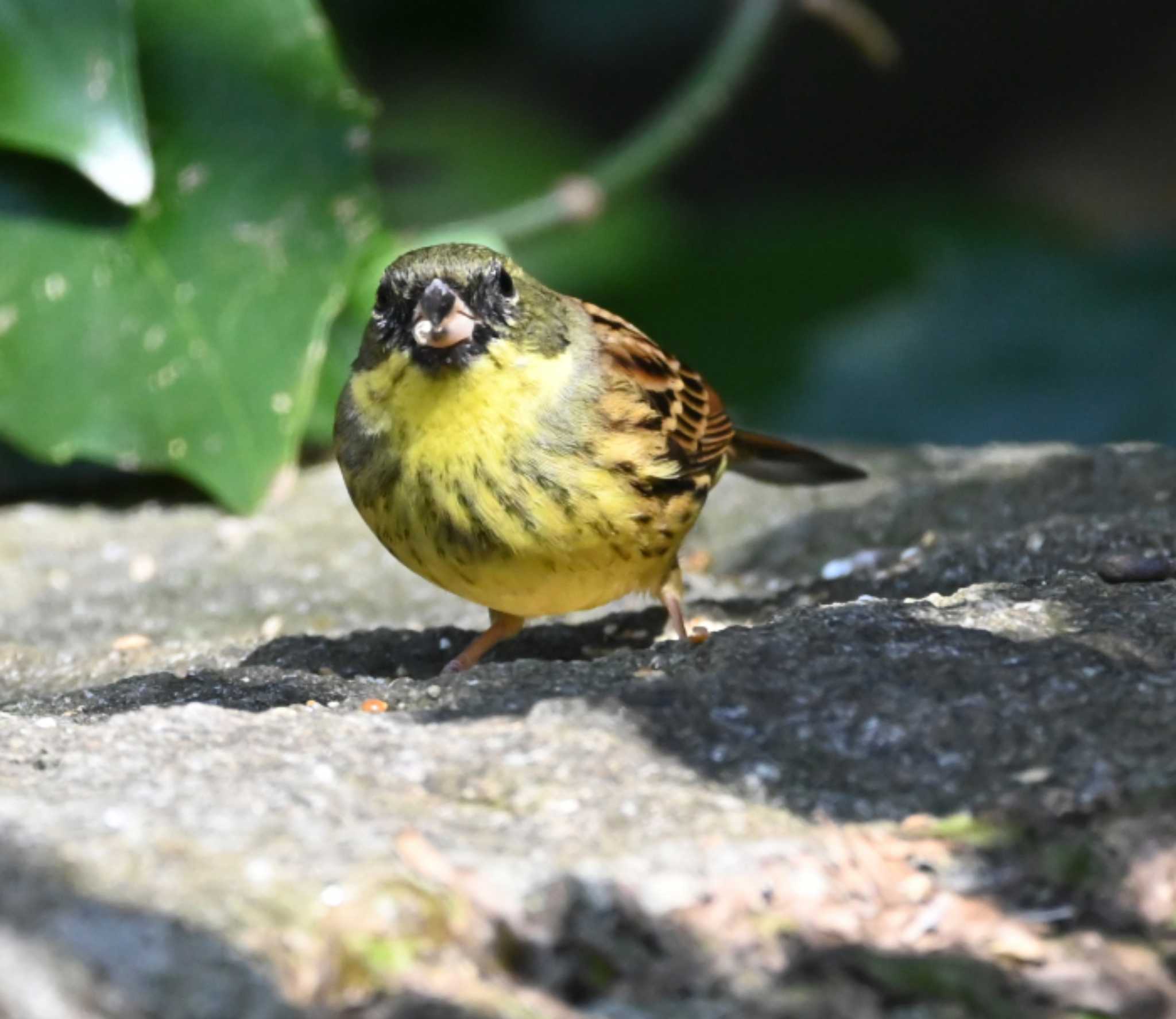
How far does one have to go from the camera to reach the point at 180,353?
235 inches

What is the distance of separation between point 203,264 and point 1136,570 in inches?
135

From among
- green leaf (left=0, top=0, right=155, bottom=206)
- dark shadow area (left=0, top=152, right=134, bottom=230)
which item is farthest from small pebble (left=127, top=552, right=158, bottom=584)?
green leaf (left=0, top=0, right=155, bottom=206)

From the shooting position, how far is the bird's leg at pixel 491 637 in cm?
441

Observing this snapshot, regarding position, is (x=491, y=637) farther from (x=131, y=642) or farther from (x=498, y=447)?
(x=131, y=642)

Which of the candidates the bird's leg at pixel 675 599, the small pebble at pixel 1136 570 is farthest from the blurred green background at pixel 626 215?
the small pebble at pixel 1136 570

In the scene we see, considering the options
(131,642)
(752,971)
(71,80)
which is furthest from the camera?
(71,80)

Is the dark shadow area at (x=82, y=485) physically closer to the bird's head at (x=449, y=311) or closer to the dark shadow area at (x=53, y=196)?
the dark shadow area at (x=53, y=196)

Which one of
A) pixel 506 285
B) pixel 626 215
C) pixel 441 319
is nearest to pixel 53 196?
pixel 506 285

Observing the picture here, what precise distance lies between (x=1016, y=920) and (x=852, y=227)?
237 inches

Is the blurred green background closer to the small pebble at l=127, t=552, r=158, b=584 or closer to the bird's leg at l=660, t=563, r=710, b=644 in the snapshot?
the small pebble at l=127, t=552, r=158, b=584

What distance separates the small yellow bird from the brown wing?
10 mm

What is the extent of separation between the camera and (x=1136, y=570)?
3.94 metres

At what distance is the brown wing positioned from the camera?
420 cm

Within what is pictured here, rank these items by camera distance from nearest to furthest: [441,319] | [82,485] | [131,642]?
[441,319]
[131,642]
[82,485]
